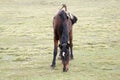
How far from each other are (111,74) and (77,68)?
1226mm

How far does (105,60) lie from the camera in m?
12.6

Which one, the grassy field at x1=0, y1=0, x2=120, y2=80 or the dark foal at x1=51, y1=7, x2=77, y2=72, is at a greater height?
the dark foal at x1=51, y1=7, x2=77, y2=72

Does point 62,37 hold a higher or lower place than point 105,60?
higher

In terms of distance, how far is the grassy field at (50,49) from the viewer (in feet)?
35.7

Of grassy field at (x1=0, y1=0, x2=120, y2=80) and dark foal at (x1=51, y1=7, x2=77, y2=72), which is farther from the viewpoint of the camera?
grassy field at (x1=0, y1=0, x2=120, y2=80)

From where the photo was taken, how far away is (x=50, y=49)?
48.1ft

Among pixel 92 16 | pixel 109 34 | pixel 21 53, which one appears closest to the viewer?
pixel 21 53

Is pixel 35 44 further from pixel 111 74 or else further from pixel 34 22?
pixel 34 22

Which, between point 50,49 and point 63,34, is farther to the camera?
point 50,49

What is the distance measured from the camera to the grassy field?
429 inches

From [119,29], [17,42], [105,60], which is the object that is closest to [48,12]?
[119,29]

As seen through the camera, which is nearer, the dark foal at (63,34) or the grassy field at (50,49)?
the dark foal at (63,34)

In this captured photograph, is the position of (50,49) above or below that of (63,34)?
below

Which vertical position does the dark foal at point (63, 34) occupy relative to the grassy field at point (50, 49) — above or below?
above
